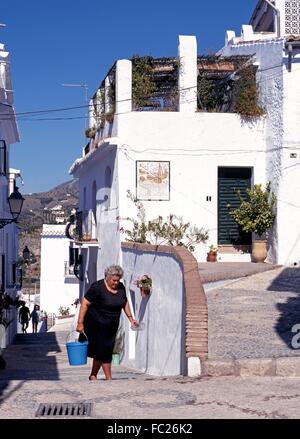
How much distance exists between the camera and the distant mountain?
6162 cm

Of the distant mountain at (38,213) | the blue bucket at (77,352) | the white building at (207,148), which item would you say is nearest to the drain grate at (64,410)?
the blue bucket at (77,352)

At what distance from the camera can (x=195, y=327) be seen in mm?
8664

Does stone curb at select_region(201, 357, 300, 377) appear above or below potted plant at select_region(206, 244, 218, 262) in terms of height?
below

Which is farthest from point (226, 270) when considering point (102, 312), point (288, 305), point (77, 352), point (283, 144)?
point (102, 312)

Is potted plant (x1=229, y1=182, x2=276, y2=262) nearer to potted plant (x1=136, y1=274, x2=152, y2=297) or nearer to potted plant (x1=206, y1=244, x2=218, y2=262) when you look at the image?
potted plant (x1=206, y1=244, x2=218, y2=262)

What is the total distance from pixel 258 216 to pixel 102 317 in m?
10.2

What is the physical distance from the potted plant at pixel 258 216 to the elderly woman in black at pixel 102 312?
394 inches

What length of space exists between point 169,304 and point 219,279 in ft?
11.5

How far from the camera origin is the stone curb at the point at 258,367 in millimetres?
7934

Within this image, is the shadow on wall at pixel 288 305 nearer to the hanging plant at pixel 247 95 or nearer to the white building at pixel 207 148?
the white building at pixel 207 148

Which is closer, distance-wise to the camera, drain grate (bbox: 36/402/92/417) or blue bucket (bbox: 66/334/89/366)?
drain grate (bbox: 36/402/92/417)

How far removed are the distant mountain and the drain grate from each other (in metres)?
22.8

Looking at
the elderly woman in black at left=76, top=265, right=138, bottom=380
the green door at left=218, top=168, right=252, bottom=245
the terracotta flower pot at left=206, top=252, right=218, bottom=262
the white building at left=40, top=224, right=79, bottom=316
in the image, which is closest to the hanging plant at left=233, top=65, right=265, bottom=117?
the green door at left=218, top=168, right=252, bottom=245
